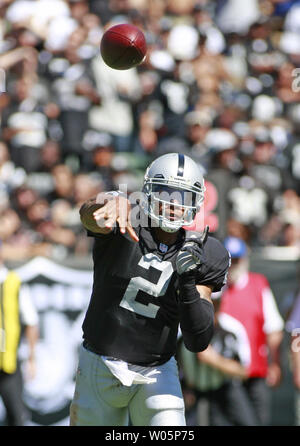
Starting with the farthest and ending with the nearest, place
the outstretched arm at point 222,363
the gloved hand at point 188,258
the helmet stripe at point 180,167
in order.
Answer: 1. the outstretched arm at point 222,363
2. the helmet stripe at point 180,167
3. the gloved hand at point 188,258

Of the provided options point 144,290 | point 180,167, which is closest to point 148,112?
point 180,167

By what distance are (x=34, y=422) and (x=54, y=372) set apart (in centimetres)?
43

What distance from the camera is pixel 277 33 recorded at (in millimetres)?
10562

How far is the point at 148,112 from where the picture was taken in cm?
906

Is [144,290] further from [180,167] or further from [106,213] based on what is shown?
[180,167]

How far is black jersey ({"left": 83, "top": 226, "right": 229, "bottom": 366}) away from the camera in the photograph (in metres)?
3.98

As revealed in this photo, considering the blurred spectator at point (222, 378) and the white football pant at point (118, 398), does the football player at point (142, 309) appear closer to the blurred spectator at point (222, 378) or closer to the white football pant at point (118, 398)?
the white football pant at point (118, 398)

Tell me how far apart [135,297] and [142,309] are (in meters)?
0.07

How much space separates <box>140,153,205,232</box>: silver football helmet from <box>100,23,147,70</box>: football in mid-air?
0.82 metres

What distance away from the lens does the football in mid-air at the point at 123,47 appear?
4594 millimetres

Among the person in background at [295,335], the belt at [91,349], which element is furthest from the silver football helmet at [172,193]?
the person in background at [295,335]

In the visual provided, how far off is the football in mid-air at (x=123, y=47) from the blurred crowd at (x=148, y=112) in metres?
2.47
